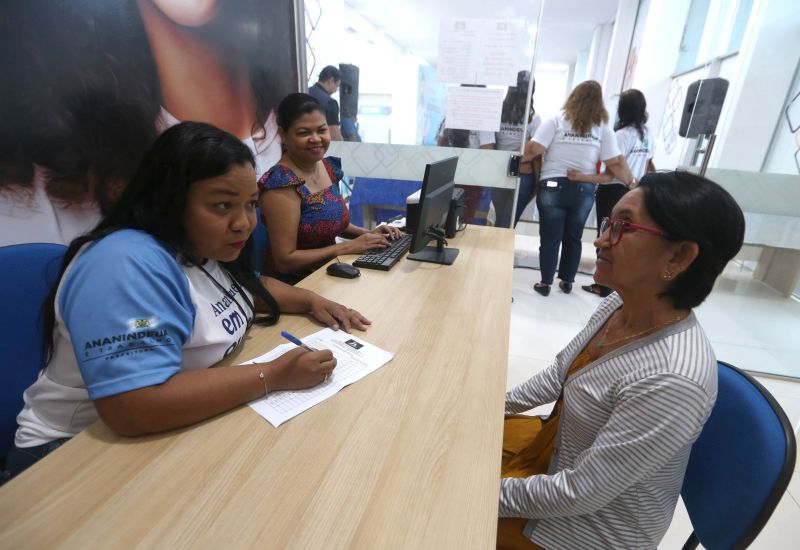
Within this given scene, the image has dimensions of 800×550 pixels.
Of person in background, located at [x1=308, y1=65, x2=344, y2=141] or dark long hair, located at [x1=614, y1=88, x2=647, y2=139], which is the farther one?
dark long hair, located at [x1=614, y1=88, x2=647, y2=139]

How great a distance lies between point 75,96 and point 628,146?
342 cm

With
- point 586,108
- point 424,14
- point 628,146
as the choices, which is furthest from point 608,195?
point 424,14

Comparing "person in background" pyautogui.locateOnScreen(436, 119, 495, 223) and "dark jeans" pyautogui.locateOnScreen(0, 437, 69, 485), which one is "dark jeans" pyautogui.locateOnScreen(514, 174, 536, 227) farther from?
"dark jeans" pyautogui.locateOnScreen(0, 437, 69, 485)

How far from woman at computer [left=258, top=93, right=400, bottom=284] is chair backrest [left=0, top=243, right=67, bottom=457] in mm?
780

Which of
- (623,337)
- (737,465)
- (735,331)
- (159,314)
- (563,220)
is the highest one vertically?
(159,314)

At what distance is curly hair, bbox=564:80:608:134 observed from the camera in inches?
112

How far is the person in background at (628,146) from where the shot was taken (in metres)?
3.05

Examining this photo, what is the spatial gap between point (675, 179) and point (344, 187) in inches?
101

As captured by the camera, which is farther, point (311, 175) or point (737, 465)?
point (311, 175)

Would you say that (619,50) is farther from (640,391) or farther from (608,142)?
(640,391)

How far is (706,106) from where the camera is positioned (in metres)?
2.43

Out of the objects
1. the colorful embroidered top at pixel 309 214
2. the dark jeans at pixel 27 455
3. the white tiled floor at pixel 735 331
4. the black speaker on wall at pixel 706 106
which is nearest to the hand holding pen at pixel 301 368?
the dark jeans at pixel 27 455

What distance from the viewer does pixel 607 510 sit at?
0.83m

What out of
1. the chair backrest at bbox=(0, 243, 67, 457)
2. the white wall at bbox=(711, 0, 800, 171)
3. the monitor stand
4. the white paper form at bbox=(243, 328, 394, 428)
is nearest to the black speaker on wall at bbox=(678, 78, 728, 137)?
the white wall at bbox=(711, 0, 800, 171)
